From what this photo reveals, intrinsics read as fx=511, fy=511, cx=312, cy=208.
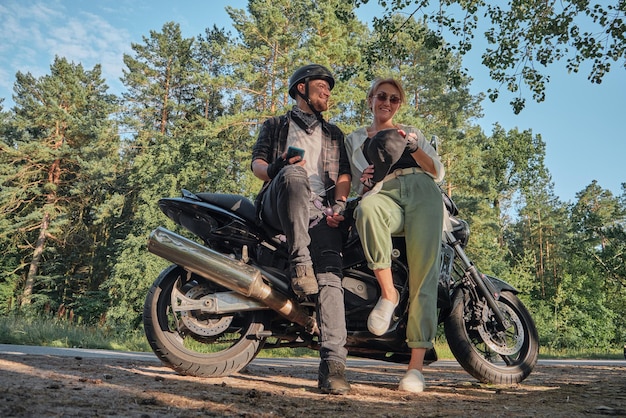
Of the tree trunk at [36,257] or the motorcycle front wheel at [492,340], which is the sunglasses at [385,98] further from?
the tree trunk at [36,257]

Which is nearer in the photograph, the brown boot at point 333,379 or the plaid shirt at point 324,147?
the brown boot at point 333,379

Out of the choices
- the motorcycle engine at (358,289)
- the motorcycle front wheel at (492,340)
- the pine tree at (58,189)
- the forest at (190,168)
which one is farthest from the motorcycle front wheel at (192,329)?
the pine tree at (58,189)

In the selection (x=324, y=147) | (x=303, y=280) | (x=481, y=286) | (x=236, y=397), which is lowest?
(x=236, y=397)

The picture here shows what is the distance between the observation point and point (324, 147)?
349 centimetres

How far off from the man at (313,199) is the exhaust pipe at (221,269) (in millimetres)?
168

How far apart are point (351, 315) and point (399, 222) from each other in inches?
25.9

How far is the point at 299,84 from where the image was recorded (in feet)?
11.6

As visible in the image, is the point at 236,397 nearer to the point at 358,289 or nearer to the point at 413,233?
the point at 358,289

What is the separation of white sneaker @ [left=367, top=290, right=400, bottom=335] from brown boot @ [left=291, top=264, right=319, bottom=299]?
0.42 m

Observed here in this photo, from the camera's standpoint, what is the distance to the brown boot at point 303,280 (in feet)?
9.10

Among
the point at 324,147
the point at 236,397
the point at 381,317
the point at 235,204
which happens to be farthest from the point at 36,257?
the point at 236,397

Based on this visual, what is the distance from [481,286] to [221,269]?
187cm

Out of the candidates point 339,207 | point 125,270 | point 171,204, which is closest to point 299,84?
point 339,207

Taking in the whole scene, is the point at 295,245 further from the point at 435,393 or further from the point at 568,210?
the point at 568,210
